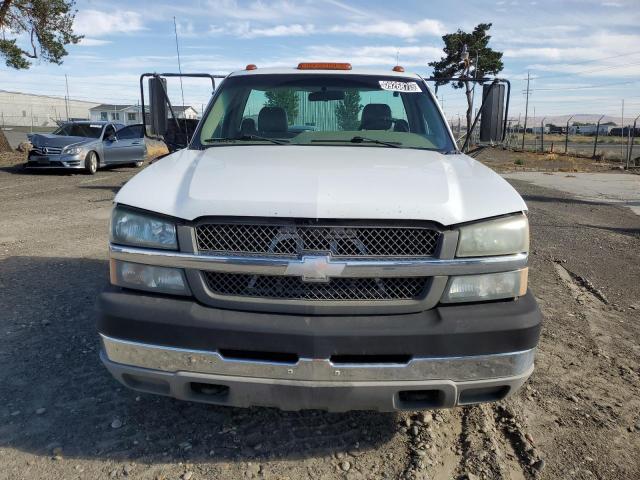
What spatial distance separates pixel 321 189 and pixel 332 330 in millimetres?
644

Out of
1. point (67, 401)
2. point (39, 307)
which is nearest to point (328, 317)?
point (67, 401)

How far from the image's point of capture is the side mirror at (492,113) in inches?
159

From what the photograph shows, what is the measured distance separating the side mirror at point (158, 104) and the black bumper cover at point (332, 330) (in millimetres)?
2154

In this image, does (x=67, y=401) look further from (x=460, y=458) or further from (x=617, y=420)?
(x=617, y=420)

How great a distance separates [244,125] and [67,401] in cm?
219

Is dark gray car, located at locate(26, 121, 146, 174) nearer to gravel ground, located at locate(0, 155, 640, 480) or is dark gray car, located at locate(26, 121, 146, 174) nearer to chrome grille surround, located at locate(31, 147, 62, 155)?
chrome grille surround, located at locate(31, 147, 62, 155)

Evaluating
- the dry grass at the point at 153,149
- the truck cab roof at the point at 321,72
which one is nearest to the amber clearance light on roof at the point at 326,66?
the truck cab roof at the point at 321,72

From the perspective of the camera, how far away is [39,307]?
15.5ft

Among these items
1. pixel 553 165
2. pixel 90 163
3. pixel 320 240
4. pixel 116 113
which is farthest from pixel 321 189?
pixel 116 113

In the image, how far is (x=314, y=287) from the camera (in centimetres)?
243

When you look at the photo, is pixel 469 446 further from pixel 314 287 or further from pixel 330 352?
pixel 314 287

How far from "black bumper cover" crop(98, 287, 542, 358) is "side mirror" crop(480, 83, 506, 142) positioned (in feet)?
6.88

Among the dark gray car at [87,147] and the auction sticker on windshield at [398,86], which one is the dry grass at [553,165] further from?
the auction sticker on windshield at [398,86]

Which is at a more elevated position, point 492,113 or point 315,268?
point 492,113
